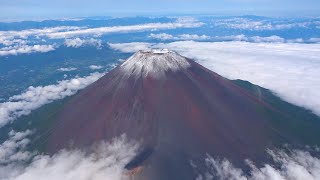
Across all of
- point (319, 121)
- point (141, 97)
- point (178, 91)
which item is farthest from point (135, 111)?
point (319, 121)

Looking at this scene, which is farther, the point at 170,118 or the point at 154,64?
the point at 154,64

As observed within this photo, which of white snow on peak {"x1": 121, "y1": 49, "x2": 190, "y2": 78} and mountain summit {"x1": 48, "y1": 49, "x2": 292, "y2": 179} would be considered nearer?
mountain summit {"x1": 48, "y1": 49, "x2": 292, "y2": 179}

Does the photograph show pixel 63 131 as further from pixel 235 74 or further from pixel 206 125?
pixel 235 74

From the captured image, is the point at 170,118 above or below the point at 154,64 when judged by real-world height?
below

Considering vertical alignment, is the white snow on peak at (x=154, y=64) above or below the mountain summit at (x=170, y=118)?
above

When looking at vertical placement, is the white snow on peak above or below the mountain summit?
above

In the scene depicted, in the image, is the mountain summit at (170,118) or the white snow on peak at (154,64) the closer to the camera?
the mountain summit at (170,118)
